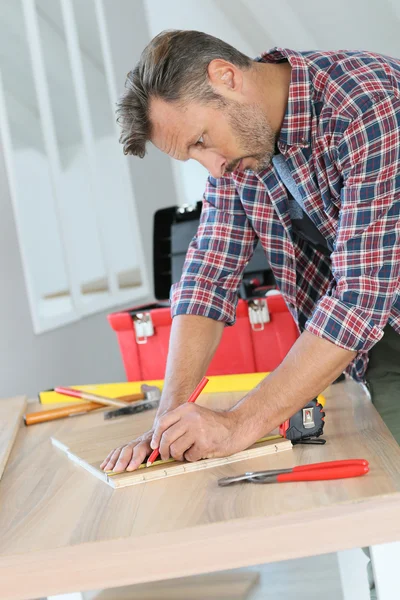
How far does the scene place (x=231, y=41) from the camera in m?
4.76

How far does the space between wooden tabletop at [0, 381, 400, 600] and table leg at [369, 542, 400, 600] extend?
8cm

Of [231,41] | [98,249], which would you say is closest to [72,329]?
[98,249]

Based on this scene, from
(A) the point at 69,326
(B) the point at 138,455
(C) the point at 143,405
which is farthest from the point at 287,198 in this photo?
(A) the point at 69,326

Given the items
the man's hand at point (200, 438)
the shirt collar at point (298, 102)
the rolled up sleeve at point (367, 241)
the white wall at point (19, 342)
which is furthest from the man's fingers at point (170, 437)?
the white wall at point (19, 342)

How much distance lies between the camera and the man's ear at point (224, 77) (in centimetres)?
135

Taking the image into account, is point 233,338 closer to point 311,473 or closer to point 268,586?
point 268,586

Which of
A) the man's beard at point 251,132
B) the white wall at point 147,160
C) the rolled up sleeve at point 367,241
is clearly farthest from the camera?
the white wall at point 147,160

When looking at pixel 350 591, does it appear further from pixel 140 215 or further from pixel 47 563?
pixel 140 215

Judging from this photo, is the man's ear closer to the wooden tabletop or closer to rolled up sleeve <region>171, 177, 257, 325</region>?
rolled up sleeve <region>171, 177, 257, 325</region>

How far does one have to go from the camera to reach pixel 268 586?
5.96 feet

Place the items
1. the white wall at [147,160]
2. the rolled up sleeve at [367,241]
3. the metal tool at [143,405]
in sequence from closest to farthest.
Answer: the rolled up sleeve at [367,241]
the metal tool at [143,405]
the white wall at [147,160]

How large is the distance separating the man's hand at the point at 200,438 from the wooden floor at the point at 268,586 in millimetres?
756

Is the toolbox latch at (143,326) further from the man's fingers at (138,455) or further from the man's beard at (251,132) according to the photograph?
the man's fingers at (138,455)

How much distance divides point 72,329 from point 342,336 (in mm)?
2918
